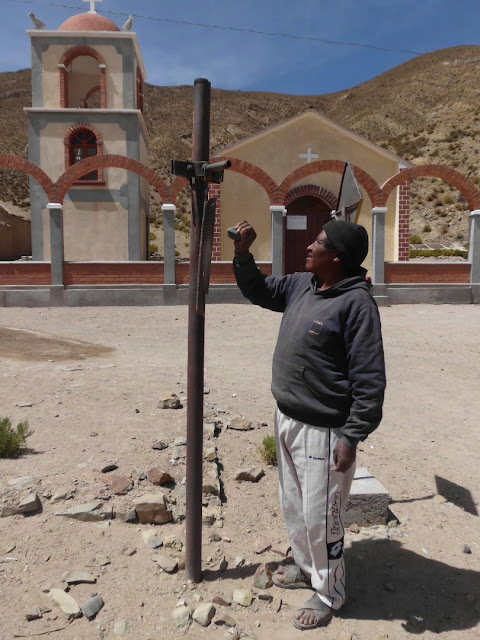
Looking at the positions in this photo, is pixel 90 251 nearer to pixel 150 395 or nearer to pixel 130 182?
pixel 130 182

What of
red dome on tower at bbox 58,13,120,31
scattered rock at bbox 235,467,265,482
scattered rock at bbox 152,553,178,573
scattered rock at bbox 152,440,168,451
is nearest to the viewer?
scattered rock at bbox 152,553,178,573

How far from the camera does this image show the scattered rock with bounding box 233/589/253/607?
109 inches

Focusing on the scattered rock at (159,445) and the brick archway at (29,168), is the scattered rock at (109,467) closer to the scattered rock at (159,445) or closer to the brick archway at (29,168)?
the scattered rock at (159,445)

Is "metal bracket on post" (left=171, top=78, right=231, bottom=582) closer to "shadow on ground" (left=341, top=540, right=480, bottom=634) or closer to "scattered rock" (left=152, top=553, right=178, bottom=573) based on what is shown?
"scattered rock" (left=152, top=553, right=178, bottom=573)

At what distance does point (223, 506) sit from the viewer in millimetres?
3717

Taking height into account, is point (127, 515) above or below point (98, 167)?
below

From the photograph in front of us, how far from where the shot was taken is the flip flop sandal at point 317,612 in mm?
2562

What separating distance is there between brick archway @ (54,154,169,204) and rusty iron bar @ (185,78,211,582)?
1250cm

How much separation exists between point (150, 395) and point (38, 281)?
33.2 feet

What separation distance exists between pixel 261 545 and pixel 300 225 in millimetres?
16138

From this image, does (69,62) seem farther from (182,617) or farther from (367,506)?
(182,617)

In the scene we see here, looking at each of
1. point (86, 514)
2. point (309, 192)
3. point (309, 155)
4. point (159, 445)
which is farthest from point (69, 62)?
point (86, 514)

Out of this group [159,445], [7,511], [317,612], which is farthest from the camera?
[159,445]

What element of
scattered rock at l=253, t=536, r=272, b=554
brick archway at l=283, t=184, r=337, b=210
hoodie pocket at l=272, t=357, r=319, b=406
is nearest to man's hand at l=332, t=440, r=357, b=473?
hoodie pocket at l=272, t=357, r=319, b=406
